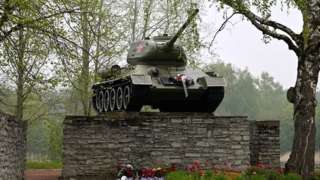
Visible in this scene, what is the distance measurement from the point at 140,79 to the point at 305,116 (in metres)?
4.26

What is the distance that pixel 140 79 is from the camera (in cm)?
1658

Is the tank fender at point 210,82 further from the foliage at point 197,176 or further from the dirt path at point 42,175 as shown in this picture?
the foliage at point 197,176

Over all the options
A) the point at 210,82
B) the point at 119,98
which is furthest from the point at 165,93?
the point at 119,98

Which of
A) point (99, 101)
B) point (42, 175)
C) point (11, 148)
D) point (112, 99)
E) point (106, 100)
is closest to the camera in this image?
point (11, 148)

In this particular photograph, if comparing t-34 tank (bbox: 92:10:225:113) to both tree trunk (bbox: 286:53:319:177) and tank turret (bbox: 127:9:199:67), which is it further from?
tree trunk (bbox: 286:53:319:177)

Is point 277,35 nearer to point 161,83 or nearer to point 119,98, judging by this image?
point 161,83

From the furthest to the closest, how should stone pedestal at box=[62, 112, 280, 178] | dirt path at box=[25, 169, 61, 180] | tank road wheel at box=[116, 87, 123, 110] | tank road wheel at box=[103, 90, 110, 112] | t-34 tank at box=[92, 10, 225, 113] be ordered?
tank road wheel at box=[103, 90, 110, 112]
dirt path at box=[25, 169, 61, 180]
tank road wheel at box=[116, 87, 123, 110]
t-34 tank at box=[92, 10, 225, 113]
stone pedestal at box=[62, 112, 280, 178]

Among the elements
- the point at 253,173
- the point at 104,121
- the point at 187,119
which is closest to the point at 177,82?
the point at 187,119

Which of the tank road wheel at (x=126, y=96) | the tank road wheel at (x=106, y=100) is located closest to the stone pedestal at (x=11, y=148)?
the tank road wheel at (x=126, y=96)

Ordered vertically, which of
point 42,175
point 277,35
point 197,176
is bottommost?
point 42,175

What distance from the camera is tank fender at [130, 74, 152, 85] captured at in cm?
1648

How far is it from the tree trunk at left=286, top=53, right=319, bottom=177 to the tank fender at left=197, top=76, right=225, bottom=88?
10.4 ft

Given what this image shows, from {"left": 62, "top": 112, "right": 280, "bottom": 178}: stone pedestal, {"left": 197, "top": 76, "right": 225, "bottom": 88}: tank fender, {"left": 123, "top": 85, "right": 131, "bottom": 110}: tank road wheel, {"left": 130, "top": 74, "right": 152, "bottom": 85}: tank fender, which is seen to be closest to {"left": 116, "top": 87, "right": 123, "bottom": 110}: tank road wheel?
{"left": 123, "top": 85, "right": 131, "bottom": 110}: tank road wheel

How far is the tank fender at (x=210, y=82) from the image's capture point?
56.9 ft
